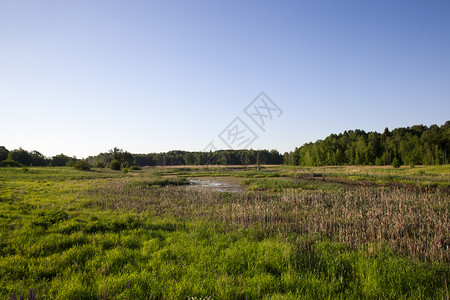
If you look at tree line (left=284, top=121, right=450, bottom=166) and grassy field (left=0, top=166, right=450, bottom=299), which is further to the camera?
tree line (left=284, top=121, right=450, bottom=166)

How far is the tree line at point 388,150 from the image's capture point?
7125 centimetres

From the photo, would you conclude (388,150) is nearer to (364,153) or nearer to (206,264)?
(364,153)

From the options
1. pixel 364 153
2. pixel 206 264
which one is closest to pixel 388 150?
pixel 364 153

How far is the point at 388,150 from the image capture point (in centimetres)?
8725

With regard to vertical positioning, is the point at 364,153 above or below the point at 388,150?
below

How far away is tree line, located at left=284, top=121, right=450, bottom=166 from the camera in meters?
71.2

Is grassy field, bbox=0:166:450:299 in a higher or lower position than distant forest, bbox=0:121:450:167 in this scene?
lower

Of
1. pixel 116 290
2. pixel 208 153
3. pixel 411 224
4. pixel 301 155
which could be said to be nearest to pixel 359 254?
pixel 411 224

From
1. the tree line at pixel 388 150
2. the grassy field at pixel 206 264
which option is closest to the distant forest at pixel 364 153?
the tree line at pixel 388 150

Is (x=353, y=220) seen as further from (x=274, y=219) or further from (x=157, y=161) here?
(x=157, y=161)

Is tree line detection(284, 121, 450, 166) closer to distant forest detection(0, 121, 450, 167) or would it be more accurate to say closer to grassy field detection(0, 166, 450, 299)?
distant forest detection(0, 121, 450, 167)

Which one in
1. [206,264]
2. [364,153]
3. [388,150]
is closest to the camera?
[206,264]

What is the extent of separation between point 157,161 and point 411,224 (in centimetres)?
15937

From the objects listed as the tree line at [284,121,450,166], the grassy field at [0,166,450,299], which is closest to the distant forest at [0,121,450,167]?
the tree line at [284,121,450,166]
